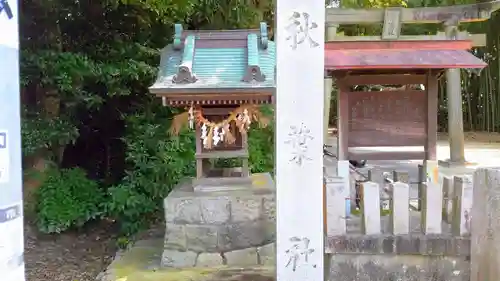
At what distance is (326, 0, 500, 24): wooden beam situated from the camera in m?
7.68

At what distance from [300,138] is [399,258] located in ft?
4.91

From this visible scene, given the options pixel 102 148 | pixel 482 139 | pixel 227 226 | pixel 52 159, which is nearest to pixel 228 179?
pixel 227 226

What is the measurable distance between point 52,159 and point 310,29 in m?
5.72

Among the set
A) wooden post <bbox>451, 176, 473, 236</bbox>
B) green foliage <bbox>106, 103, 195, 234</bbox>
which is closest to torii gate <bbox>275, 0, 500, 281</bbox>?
wooden post <bbox>451, 176, 473, 236</bbox>

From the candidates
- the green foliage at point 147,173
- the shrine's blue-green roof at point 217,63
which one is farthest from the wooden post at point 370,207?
the green foliage at point 147,173

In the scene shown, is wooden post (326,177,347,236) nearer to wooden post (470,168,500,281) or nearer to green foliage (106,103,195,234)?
wooden post (470,168,500,281)

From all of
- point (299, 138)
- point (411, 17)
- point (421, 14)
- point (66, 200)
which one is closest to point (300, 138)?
point (299, 138)

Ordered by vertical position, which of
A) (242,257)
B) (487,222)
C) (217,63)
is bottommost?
(242,257)

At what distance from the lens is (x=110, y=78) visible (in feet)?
24.4

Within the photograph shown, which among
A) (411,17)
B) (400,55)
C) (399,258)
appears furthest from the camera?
(411,17)

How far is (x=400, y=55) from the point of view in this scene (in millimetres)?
5051

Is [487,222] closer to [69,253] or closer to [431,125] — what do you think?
[431,125]

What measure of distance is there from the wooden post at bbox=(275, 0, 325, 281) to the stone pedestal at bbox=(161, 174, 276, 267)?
141cm

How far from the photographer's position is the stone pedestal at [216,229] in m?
5.46
